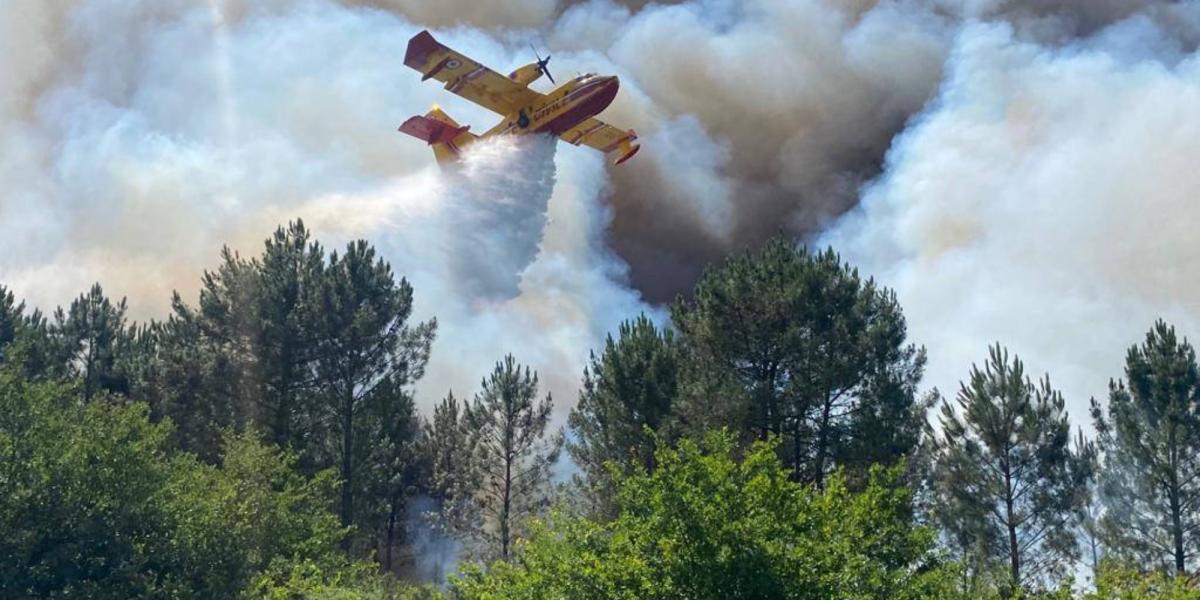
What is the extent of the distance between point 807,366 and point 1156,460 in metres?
13.1

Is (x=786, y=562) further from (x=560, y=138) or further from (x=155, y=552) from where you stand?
(x=560, y=138)

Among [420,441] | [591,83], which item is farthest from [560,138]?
[420,441]

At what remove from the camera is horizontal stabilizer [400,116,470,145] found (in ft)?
190

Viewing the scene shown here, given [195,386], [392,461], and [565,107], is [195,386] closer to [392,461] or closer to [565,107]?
[392,461]

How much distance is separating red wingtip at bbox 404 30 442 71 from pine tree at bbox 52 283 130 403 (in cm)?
1956

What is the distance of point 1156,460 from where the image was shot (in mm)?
35875

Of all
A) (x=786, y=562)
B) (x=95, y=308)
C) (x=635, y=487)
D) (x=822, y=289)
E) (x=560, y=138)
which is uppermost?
(x=560, y=138)

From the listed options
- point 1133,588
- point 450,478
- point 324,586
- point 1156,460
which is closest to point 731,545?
point 1133,588

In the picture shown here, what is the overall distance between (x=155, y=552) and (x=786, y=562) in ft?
54.5

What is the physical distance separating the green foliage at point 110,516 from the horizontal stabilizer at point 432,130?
104 feet

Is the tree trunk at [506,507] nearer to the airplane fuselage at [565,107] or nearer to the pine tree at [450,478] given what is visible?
the pine tree at [450,478]

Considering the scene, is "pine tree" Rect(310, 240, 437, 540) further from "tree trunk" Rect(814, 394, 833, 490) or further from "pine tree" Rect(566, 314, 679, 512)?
"tree trunk" Rect(814, 394, 833, 490)

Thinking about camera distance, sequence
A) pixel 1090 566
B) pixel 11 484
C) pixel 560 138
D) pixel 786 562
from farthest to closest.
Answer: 1. pixel 560 138
2. pixel 1090 566
3. pixel 11 484
4. pixel 786 562

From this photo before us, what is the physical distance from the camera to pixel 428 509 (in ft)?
174
